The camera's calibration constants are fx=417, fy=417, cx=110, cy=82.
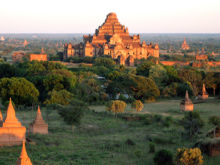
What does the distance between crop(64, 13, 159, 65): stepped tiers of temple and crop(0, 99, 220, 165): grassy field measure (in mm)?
47258

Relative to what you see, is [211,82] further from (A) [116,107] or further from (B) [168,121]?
(B) [168,121]

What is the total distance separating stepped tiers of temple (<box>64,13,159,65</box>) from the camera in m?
82.2

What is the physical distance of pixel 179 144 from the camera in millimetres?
22891


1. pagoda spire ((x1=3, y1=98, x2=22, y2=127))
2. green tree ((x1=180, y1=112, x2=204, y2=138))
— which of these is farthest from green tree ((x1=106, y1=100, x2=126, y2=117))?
pagoda spire ((x1=3, y1=98, x2=22, y2=127))

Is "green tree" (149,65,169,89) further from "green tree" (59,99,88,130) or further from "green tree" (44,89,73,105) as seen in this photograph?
"green tree" (59,99,88,130)

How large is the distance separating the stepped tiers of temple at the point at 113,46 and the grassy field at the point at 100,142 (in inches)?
1861

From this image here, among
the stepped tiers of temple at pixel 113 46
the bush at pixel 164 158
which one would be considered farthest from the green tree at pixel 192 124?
the stepped tiers of temple at pixel 113 46

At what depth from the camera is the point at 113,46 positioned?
83.1 metres

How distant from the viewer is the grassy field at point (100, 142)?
1958 cm

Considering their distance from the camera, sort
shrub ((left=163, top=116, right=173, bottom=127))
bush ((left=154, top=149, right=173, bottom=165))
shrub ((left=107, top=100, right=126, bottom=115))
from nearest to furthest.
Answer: bush ((left=154, top=149, right=173, bottom=165)), shrub ((left=163, top=116, right=173, bottom=127)), shrub ((left=107, top=100, right=126, bottom=115))

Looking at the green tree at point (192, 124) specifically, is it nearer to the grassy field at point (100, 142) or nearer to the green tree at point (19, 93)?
the grassy field at point (100, 142)

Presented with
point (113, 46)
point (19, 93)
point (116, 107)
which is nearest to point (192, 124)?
point (116, 107)

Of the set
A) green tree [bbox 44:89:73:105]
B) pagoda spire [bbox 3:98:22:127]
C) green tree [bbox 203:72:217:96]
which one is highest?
pagoda spire [bbox 3:98:22:127]

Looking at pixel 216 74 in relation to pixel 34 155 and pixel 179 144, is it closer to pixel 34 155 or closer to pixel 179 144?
pixel 179 144
